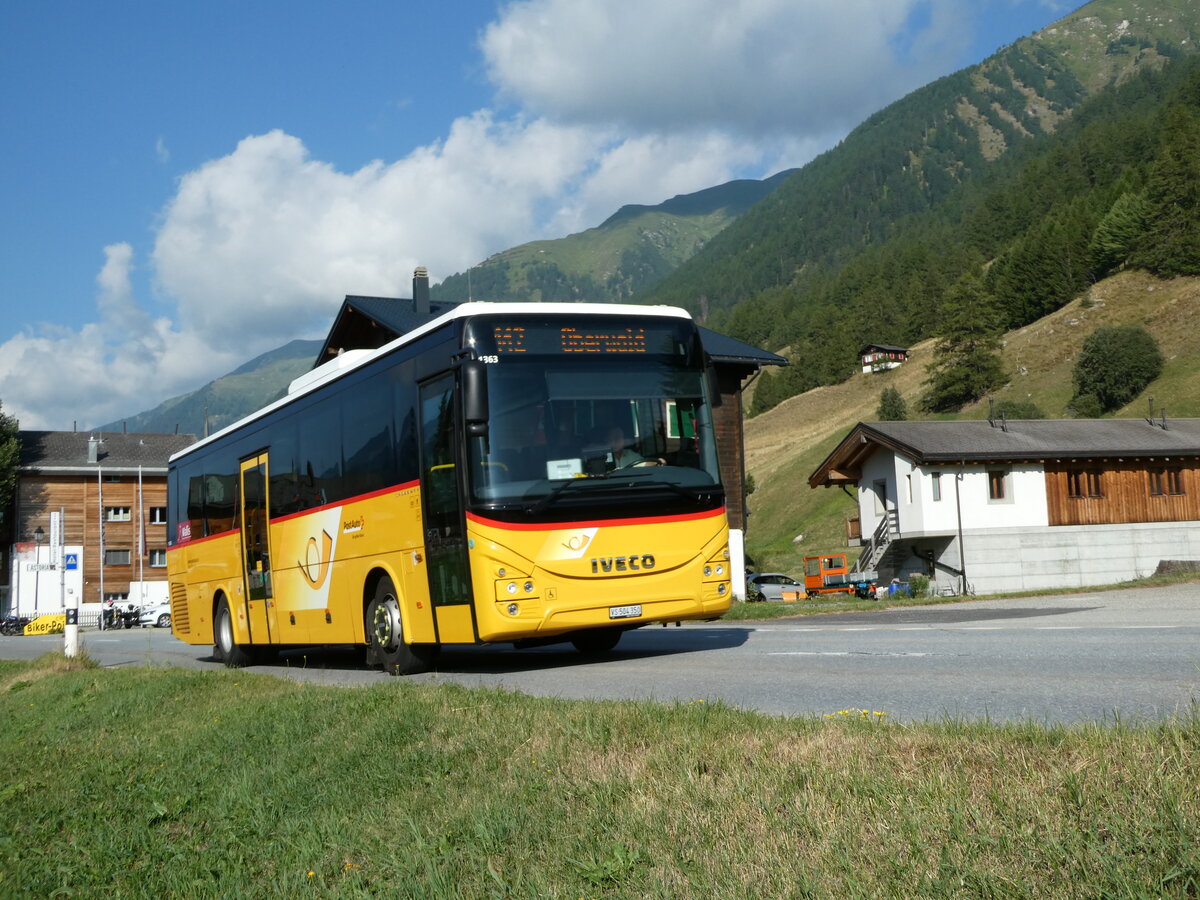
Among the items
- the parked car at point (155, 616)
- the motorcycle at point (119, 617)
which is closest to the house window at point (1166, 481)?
the parked car at point (155, 616)

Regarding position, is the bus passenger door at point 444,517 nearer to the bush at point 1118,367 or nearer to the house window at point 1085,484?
the house window at point 1085,484

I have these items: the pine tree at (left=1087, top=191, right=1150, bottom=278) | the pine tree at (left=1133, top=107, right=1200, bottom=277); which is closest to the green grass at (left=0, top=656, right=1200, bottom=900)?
the pine tree at (left=1133, top=107, right=1200, bottom=277)

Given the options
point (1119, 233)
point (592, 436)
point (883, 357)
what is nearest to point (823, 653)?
point (592, 436)

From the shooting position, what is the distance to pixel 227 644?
19844 mm

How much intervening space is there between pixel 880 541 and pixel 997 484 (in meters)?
5.53

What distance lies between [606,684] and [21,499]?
7247cm

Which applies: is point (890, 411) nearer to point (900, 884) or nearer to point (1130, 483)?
point (1130, 483)

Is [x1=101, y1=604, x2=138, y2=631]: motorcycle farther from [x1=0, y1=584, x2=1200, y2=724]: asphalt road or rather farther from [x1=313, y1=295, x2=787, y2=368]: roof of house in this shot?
[x1=0, y1=584, x2=1200, y2=724]: asphalt road

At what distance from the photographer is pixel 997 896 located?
11.8ft

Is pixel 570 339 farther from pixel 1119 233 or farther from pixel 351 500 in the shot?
pixel 1119 233

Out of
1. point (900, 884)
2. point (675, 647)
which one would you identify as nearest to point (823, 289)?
point (675, 647)

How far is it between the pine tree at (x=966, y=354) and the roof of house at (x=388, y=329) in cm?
6448

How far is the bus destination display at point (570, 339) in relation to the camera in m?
12.5

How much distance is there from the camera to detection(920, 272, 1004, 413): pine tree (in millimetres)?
103312
